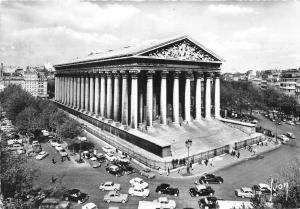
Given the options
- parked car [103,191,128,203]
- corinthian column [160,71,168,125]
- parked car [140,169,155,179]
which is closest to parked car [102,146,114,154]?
parked car [140,169,155,179]

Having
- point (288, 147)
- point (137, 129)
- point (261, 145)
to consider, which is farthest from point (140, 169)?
point (288, 147)

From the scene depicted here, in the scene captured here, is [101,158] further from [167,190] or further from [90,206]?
[90,206]

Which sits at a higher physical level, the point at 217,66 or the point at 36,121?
the point at 217,66

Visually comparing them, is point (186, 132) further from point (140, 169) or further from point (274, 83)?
point (274, 83)

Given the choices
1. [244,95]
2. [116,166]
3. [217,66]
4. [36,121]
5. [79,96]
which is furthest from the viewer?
[244,95]

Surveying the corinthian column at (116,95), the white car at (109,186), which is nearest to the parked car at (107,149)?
the corinthian column at (116,95)

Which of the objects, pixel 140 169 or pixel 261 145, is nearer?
pixel 140 169
